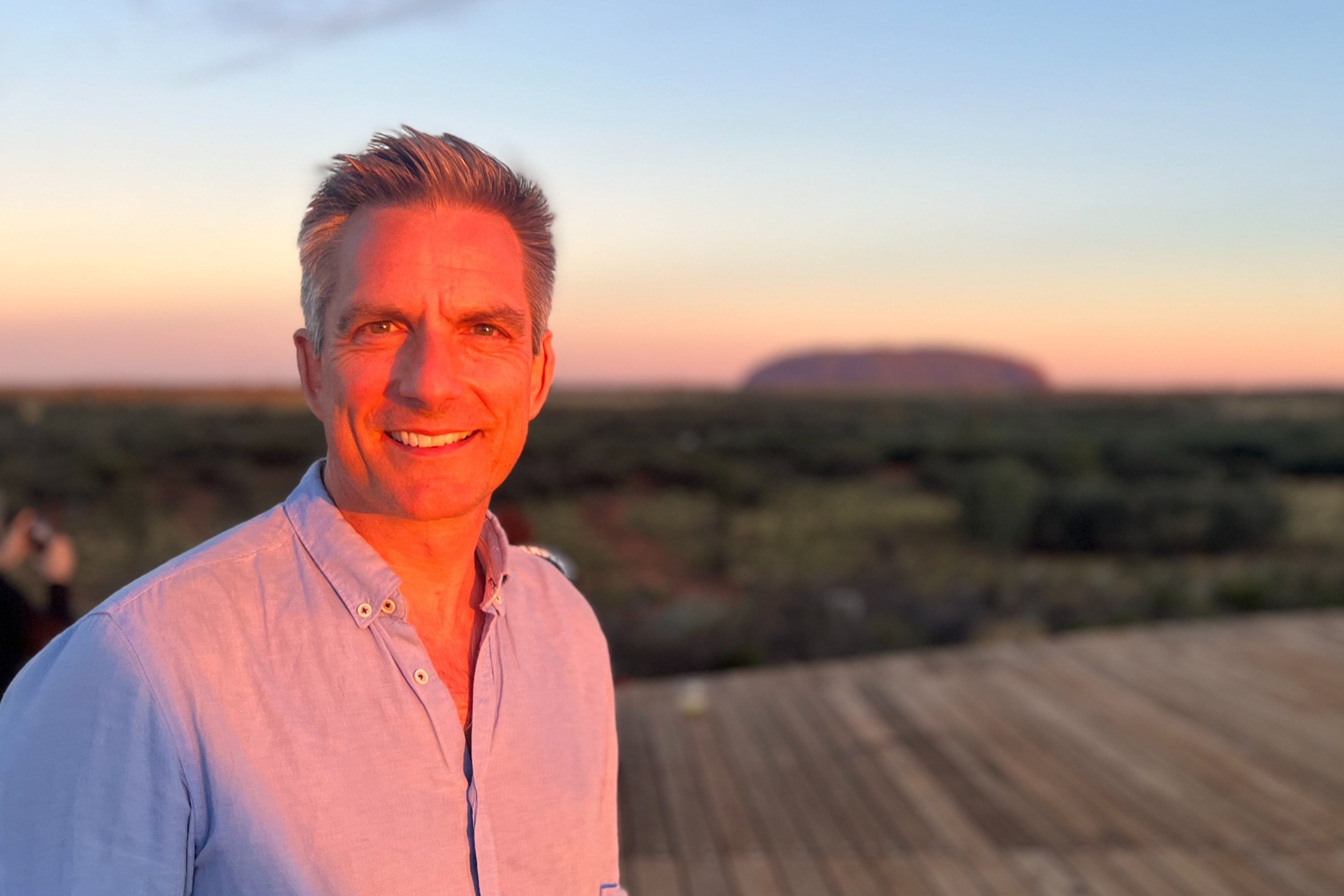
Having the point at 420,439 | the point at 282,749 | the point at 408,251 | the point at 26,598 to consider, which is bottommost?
the point at 26,598

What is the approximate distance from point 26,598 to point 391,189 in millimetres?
2723

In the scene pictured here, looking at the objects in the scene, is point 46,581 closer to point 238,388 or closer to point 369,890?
point 369,890

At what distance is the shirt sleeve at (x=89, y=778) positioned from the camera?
85cm

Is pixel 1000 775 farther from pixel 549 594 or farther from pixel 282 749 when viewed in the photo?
pixel 282 749

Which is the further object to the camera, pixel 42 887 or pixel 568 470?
pixel 568 470

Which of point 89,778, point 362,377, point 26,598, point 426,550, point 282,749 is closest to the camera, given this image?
point 89,778

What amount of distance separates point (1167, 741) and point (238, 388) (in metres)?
94.7

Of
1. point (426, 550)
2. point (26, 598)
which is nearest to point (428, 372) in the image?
point (426, 550)

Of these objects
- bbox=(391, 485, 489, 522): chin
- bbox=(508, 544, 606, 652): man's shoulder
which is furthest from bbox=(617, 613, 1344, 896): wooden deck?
bbox=(391, 485, 489, 522): chin

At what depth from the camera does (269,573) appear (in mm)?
1048

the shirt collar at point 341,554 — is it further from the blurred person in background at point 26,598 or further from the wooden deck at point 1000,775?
the wooden deck at point 1000,775

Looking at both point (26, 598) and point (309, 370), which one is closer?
point (309, 370)

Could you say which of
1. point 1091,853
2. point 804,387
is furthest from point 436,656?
point 804,387

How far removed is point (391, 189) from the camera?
3.49 feet
